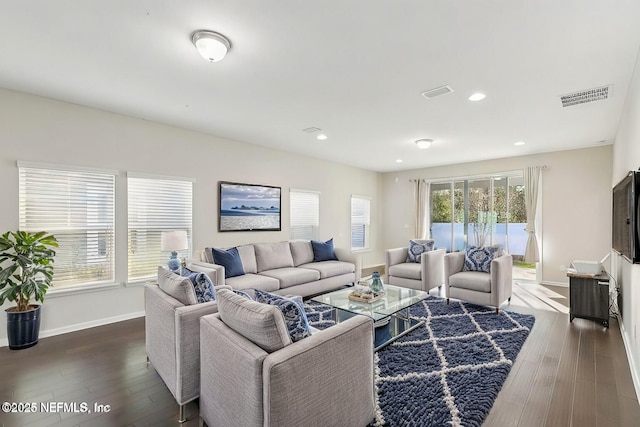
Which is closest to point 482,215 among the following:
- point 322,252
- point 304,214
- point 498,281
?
point 498,281

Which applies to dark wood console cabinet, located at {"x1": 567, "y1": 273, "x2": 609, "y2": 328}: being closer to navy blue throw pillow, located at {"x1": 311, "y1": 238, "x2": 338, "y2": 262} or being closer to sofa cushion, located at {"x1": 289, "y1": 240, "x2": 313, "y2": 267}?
navy blue throw pillow, located at {"x1": 311, "y1": 238, "x2": 338, "y2": 262}

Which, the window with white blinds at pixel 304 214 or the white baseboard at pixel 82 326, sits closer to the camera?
the white baseboard at pixel 82 326

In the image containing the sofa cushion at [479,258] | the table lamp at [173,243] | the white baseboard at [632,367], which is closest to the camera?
the white baseboard at [632,367]

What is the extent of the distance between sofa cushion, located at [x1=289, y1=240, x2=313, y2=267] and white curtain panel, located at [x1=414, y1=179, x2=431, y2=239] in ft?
10.6

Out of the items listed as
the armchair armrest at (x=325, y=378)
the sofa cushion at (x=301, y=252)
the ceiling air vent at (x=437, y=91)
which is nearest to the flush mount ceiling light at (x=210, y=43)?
the ceiling air vent at (x=437, y=91)

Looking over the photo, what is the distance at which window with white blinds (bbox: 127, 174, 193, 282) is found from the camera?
3.98 meters

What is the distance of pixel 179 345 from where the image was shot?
1999 mm

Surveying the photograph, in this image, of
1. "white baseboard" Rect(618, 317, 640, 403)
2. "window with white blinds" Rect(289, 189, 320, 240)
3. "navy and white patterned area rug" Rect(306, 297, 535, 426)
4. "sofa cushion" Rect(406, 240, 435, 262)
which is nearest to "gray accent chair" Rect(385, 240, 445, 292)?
"sofa cushion" Rect(406, 240, 435, 262)

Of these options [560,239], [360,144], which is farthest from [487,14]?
[560,239]

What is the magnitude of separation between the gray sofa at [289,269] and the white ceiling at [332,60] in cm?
198

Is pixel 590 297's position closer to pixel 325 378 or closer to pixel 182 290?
pixel 325 378

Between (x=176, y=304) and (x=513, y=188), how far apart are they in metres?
6.66

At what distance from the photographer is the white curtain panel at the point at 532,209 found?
19.2 ft

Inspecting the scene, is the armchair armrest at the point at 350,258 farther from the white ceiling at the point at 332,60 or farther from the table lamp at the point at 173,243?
the table lamp at the point at 173,243
